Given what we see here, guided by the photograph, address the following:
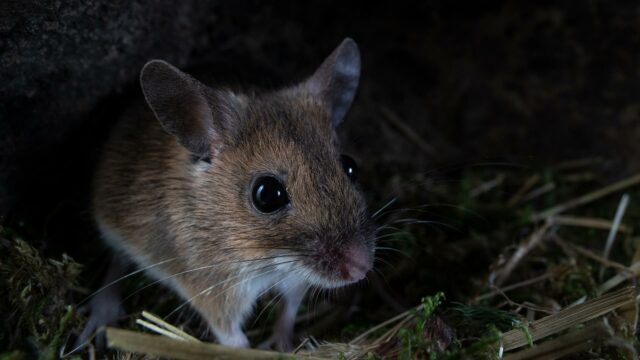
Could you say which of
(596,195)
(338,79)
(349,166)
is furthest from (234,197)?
(596,195)

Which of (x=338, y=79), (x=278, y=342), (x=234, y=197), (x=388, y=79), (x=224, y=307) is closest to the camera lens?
(x=234, y=197)

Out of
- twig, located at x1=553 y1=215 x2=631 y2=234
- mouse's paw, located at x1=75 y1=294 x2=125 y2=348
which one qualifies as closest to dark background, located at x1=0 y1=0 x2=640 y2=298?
mouse's paw, located at x1=75 y1=294 x2=125 y2=348

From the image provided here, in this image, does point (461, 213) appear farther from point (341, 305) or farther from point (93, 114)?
point (93, 114)

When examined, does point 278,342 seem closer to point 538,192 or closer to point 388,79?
point 538,192

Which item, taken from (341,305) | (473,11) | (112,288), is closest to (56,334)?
(112,288)

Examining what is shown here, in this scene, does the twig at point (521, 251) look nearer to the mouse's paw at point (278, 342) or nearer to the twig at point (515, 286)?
the twig at point (515, 286)

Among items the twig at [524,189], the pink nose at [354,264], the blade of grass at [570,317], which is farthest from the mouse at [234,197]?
the twig at [524,189]
